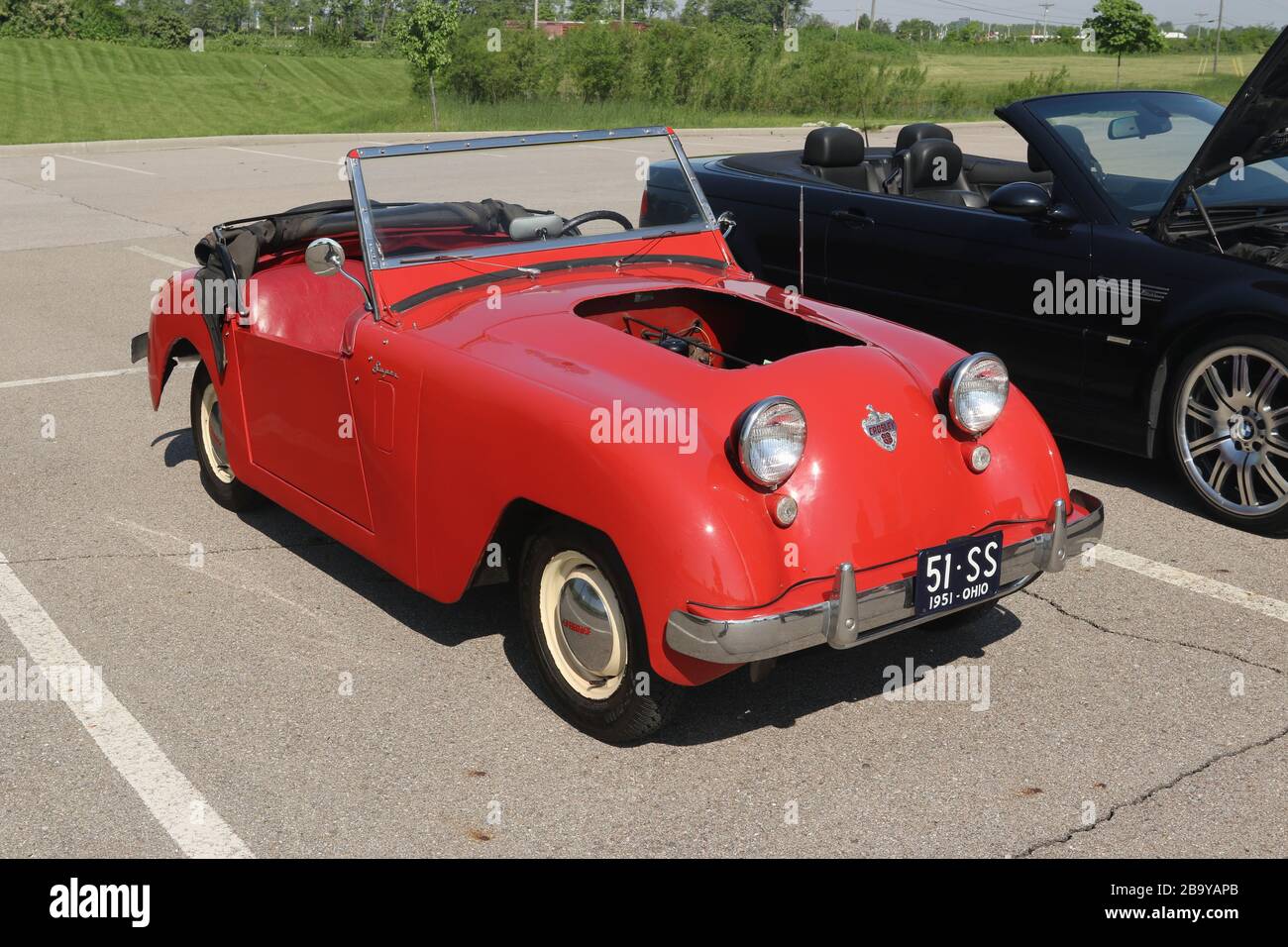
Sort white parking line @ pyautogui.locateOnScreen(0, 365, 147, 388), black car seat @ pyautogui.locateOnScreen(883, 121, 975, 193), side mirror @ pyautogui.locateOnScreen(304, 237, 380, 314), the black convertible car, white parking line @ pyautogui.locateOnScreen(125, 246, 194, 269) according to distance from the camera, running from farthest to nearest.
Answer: white parking line @ pyautogui.locateOnScreen(125, 246, 194, 269), white parking line @ pyautogui.locateOnScreen(0, 365, 147, 388), black car seat @ pyautogui.locateOnScreen(883, 121, 975, 193), the black convertible car, side mirror @ pyautogui.locateOnScreen(304, 237, 380, 314)

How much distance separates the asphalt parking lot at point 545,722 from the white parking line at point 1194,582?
0.01 metres

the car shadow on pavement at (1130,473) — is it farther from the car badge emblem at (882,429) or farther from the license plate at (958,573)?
the car badge emblem at (882,429)

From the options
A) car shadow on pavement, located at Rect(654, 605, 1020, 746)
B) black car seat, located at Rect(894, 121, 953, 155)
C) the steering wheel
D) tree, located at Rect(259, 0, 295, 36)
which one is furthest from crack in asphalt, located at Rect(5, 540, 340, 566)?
tree, located at Rect(259, 0, 295, 36)

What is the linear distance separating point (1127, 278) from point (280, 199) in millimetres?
12604

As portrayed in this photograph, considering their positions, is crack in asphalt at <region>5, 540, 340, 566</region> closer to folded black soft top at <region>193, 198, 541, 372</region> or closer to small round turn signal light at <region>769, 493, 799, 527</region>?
folded black soft top at <region>193, 198, 541, 372</region>

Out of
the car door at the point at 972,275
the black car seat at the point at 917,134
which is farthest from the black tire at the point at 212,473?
the black car seat at the point at 917,134

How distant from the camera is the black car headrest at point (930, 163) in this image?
705 centimetres

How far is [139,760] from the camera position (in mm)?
3762

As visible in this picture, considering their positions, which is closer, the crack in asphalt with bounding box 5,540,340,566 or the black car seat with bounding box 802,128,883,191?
the crack in asphalt with bounding box 5,540,340,566

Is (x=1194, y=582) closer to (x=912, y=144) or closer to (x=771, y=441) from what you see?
(x=771, y=441)

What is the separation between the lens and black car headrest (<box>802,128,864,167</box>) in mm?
7254

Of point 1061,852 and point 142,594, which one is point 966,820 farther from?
point 142,594

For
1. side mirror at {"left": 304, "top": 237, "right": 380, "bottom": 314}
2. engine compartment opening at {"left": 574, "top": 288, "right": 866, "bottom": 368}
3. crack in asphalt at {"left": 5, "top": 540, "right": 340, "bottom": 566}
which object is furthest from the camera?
crack in asphalt at {"left": 5, "top": 540, "right": 340, "bottom": 566}

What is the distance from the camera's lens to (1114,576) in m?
5.01
